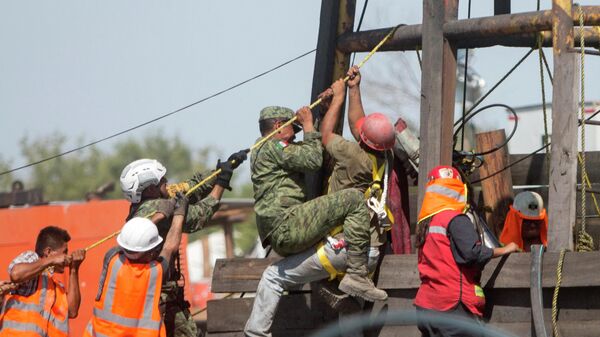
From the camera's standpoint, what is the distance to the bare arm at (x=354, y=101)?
10453mm

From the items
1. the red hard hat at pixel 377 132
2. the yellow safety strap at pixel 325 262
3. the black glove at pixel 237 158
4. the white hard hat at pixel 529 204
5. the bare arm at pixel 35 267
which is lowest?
the bare arm at pixel 35 267

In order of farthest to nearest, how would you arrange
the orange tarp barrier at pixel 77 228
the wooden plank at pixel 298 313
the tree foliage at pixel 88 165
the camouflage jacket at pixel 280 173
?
1. the tree foliage at pixel 88 165
2. the orange tarp barrier at pixel 77 228
3. the wooden plank at pixel 298 313
4. the camouflage jacket at pixel 280 173

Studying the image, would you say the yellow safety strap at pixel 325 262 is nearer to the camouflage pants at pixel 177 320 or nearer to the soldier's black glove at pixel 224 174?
the soldier's black glove at pixel 224 174

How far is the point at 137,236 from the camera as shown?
9.21 m

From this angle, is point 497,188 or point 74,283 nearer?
point 74,283

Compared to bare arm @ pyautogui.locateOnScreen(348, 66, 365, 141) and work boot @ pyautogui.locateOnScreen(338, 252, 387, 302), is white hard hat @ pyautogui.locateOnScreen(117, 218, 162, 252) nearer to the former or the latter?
work boot @ pyautogui.locateOnScreen(338, 252, 387, 302)

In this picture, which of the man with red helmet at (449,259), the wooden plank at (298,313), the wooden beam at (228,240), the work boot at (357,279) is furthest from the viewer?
the wooden beam at (228,240)

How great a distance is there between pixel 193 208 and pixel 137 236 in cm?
124

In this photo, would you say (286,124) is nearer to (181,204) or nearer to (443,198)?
(181,204)

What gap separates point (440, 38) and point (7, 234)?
12508 millimetres

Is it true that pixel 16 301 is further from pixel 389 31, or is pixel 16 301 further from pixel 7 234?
pixel 7 234

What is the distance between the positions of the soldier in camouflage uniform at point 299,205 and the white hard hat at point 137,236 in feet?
3.21

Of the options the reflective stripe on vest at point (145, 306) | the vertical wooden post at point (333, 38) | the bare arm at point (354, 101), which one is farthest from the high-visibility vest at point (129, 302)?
the vertical wooden post at point (333, 38)

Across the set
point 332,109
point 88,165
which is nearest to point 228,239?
point 332,109
